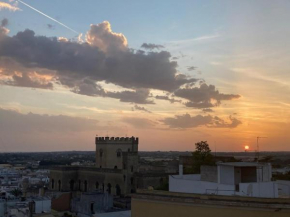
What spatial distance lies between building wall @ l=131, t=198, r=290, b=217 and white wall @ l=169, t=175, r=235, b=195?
2833mm

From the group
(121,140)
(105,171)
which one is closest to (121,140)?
(121,140)

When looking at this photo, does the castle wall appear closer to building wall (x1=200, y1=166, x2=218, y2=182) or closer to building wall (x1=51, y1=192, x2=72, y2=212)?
building wall (x1=51, y1=192, x2=72, y2=212)

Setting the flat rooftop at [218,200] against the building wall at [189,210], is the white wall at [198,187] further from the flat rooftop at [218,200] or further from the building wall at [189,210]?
the building wall at [189,210]

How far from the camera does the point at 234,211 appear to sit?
825 centimetres

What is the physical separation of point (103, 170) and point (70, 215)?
1874cm

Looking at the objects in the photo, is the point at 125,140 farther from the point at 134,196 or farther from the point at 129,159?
the point at 134,196

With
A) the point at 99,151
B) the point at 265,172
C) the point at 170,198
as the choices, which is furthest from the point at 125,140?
the point at 170,198

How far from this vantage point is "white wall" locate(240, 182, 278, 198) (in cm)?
1074

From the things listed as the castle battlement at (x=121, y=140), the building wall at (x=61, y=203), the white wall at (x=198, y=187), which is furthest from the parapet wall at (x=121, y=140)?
the white wall at (x=198, y=187)

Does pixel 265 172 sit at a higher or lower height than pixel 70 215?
higher

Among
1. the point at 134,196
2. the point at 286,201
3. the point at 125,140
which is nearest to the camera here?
the point at 286,201

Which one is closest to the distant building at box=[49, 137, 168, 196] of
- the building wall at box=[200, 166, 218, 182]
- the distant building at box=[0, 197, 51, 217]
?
the distant building at box=[0, 197, 51, 217]

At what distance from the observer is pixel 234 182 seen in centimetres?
1166

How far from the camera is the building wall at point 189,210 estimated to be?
803 cm
